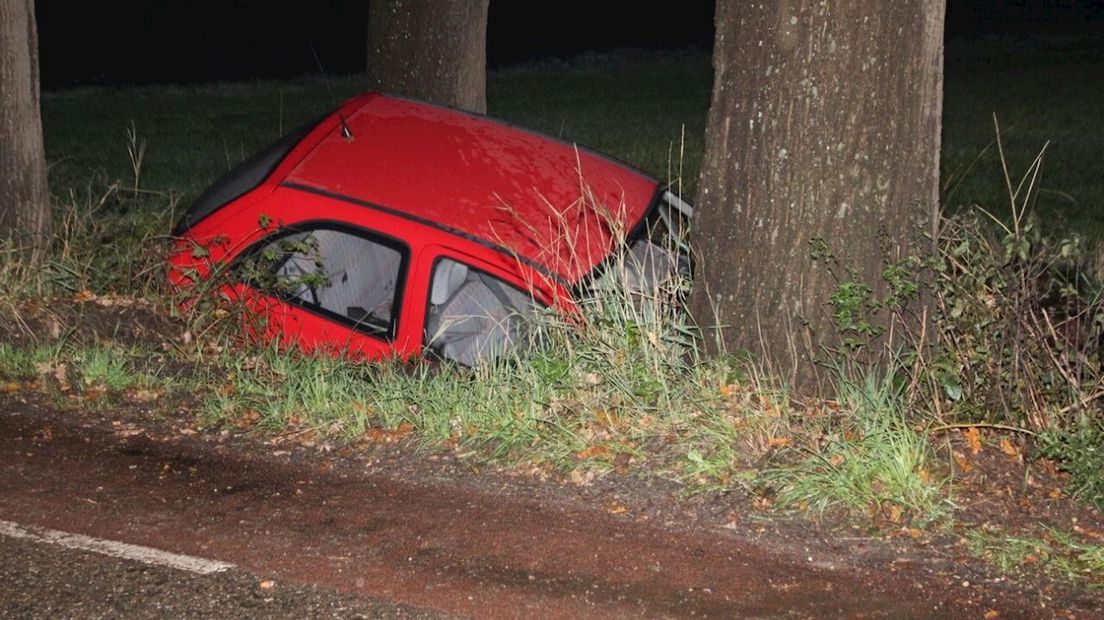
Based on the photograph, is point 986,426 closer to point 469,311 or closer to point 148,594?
point 469,311

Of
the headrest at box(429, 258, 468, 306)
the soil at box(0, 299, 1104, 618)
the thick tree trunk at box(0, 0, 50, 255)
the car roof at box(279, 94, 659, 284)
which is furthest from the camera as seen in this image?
the thick tree trunk at box(0, 0, 50, 255)

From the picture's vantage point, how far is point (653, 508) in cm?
596

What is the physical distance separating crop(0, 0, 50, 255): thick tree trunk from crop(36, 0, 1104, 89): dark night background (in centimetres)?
2043

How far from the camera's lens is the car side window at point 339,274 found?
8023 mm

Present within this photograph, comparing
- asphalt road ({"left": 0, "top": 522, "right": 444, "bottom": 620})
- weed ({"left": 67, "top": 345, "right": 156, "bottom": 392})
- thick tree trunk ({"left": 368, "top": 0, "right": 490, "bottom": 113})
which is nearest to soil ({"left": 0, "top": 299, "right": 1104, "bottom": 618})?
asphalt road ({"left": 0, "top": 522, "right": 444, "bottom": 620})

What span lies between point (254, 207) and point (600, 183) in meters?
2.00

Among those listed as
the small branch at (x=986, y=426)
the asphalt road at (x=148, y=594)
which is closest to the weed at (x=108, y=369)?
the asphalt road at (x=148, y=594)

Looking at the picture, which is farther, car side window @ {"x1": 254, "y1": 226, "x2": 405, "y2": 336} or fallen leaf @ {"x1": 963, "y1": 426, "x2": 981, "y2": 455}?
car side window @ {"x1": 254, "y1": 226, "x2": 405, "y2": 336}

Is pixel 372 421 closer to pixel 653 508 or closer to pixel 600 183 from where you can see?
pixel 653 508

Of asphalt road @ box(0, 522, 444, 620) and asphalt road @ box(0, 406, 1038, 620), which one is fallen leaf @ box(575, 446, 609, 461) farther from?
asphalt road @ box(0, 522, 444, 620)

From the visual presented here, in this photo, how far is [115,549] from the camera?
5.56 meters

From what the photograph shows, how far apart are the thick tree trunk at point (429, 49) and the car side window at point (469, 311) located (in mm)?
4212

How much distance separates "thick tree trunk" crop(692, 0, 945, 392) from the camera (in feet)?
21.7

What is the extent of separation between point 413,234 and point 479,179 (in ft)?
2.07
